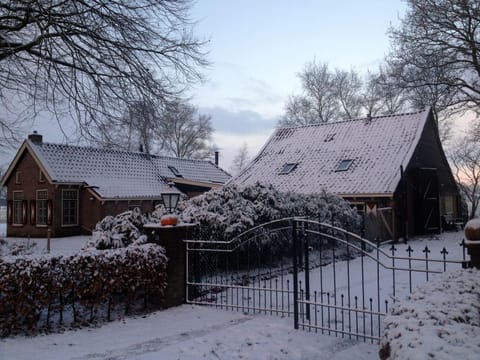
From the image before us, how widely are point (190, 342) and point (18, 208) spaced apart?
2445cm

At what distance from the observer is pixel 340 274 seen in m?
11.9

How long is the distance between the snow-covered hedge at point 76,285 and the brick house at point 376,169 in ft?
37.8

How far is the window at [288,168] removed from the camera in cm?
2383

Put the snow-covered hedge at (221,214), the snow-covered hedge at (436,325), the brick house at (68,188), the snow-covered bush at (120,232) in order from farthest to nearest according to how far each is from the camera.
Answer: the brick house at (68,188) → the snow-covered hedge at (221,214) → the snow-covered bush at (120,232) → the snow-covered hedge at (436,325)

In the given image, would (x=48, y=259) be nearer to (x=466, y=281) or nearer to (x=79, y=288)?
(x=79, y=288)

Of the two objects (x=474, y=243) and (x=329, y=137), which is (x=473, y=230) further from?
(x=329, y=137)

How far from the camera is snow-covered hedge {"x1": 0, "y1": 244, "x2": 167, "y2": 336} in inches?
255

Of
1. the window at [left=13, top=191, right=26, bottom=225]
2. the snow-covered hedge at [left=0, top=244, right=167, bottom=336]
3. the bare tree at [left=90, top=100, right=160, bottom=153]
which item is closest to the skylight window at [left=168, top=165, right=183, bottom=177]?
the window at [left=13, top=191, right=26, bottom=225]

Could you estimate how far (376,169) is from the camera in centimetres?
2086

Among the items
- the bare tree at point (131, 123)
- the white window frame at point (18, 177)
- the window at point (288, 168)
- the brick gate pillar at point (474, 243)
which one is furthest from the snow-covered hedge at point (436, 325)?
the white window frame at point (18, 177)

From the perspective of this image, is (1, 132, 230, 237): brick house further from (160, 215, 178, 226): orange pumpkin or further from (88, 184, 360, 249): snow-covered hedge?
(160, 215, 178, 226): orange pumpkin

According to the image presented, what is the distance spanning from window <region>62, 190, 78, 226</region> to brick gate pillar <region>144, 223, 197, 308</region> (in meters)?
18.1

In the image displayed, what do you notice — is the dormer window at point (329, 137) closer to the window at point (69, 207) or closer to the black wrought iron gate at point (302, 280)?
the black wrought iron gate at point (302, 280)

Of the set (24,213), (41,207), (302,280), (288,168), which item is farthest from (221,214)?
(24,213)
